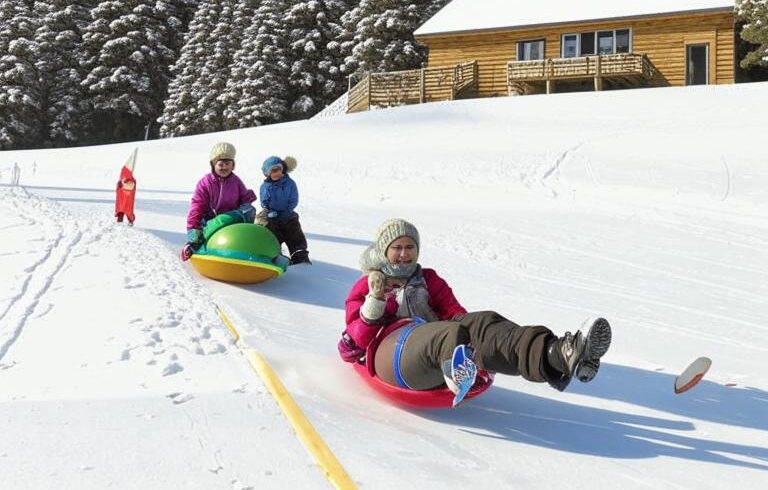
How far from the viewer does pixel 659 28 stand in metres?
23.9

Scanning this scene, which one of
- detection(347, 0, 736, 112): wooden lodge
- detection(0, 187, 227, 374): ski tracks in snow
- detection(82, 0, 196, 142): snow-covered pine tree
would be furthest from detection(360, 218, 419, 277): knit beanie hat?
detection(82, 0, 196, 142): snow-covered pine tree

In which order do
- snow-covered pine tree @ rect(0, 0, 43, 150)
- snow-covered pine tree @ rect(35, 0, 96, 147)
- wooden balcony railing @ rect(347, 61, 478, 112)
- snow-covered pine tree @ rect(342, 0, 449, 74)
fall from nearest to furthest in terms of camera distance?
wooden balcony railing @ rect(347, 61, 478, 112)
snow-covered pine tree @ rect(342, 0, 449, 74)
snow-covered pine tree @ rect(0, 0, 43, 150)
snow-covered pine tree @ rect(35, 0, 96, 147)

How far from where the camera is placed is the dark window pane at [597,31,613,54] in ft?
81.3

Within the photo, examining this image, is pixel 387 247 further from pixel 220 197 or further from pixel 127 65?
pixel 127 65

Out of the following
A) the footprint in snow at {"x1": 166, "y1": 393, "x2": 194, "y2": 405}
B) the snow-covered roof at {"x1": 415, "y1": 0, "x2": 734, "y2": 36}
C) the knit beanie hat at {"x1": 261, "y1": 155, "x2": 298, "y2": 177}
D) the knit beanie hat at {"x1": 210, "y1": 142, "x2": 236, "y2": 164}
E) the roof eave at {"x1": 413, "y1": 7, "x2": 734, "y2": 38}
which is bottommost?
the footprint in snow at {"x1": 166, "y1": 393, "x2": 194, "y2": 405}

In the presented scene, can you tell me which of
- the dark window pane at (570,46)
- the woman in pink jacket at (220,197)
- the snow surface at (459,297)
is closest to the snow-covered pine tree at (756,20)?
the dark window pane at (570,46)

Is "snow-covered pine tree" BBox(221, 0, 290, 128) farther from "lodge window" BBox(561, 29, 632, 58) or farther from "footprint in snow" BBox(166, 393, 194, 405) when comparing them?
"footprint in snow" BBox(166, 393, 194, 405)

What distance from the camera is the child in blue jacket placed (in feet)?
23.0

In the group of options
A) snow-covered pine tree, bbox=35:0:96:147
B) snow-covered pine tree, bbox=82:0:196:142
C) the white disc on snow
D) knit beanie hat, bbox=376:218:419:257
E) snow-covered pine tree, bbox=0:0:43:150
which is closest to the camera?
the white disc on snow

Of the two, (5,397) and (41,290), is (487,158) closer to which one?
(41,290)

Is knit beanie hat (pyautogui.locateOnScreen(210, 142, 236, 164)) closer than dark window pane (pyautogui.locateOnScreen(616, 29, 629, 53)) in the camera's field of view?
Yes

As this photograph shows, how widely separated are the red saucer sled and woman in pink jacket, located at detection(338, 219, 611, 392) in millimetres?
27

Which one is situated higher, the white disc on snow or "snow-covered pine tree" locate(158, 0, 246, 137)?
"snow-covered pine tree" locate(158, 0, 246, 137)

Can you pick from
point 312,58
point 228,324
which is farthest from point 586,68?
point 228,324
